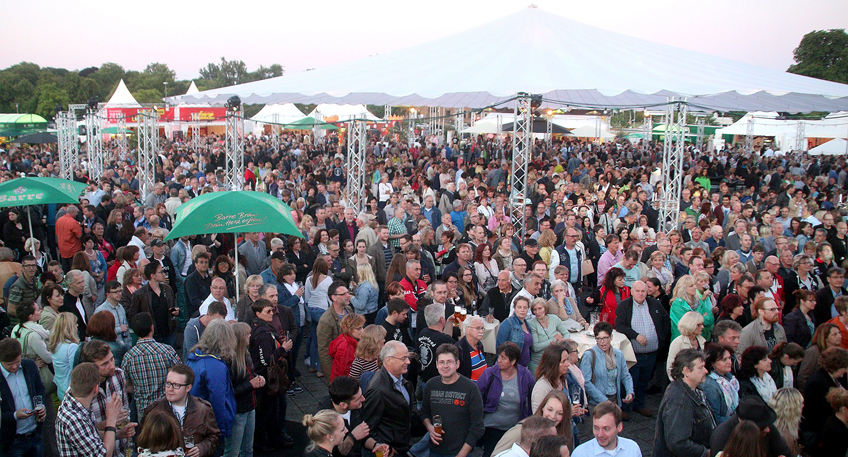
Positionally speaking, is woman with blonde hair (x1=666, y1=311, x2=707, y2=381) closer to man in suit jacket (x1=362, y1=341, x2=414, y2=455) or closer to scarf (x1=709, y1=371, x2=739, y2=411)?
scarf (x1=709, y1=371, x2=739, y2=411)

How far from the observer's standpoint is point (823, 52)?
2351 inches

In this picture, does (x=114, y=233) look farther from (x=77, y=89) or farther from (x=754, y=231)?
(x=77, y=89)

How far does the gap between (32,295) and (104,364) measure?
2867mm

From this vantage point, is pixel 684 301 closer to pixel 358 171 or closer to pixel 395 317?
pixel 395 317

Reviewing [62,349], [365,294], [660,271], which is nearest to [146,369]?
[62,349]

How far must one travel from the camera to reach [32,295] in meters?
6.05

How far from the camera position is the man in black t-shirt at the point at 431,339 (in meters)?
4.83

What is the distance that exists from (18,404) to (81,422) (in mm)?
938

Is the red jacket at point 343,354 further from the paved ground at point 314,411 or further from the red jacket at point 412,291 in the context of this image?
the red jacket at point 412,291

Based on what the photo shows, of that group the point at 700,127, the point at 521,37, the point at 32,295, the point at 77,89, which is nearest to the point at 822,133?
→ the point at 700,127

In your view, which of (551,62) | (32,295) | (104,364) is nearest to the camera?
(104,364)

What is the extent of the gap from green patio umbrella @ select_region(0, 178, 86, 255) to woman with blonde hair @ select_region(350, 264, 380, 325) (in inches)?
150

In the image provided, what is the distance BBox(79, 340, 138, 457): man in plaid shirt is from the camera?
3682mm

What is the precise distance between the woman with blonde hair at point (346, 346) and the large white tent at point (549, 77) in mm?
5074
